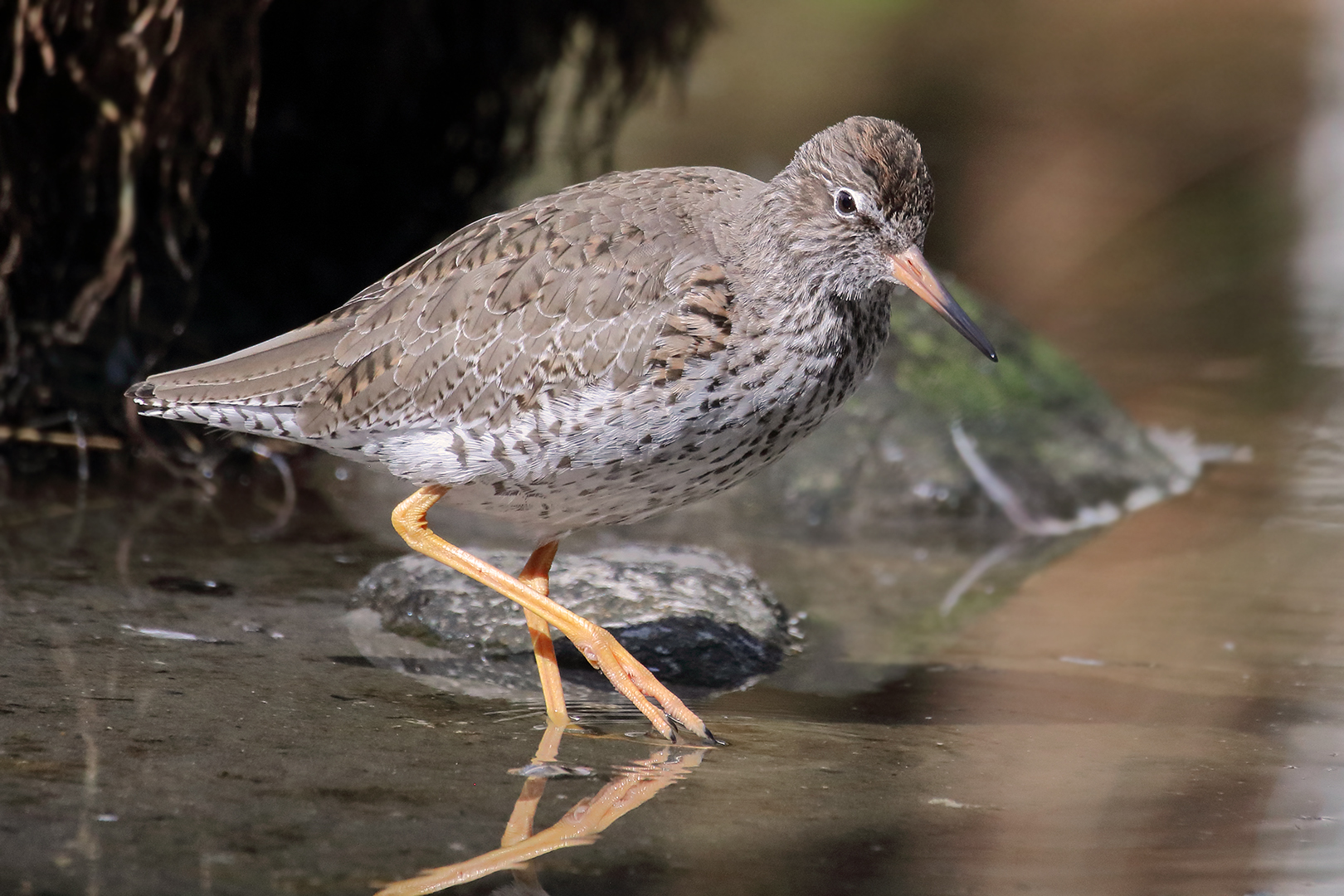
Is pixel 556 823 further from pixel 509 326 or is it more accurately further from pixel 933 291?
pixel 933 291

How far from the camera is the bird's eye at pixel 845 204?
18.0 ft

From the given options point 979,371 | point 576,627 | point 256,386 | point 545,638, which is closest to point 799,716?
point 576,627

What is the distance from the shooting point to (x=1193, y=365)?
10.6 meters

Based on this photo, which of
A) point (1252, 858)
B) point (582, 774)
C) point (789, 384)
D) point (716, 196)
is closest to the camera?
point (1252, 858)

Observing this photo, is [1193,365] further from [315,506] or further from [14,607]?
[14,607]

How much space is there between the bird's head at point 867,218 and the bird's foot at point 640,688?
1493 mm

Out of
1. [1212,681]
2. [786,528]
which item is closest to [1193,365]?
[786,528]

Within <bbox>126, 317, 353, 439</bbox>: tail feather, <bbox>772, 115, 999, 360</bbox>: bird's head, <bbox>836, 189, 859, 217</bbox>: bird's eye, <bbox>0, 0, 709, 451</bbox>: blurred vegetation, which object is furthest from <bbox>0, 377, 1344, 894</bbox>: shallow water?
<bbox>836, 189, 859, 217</bbox>: bird's eye

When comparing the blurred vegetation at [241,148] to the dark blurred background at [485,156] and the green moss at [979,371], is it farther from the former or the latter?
the green moss at [979,371]

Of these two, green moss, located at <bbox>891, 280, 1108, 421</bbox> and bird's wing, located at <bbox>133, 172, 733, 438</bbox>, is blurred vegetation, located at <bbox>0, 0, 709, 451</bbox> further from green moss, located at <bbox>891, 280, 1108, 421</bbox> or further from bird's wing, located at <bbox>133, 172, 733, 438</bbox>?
green moss, located at <bbox>891, 280, 1108, 421</bbox>

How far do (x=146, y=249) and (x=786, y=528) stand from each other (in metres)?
3.84

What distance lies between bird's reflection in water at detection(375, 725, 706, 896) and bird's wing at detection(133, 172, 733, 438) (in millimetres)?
1268

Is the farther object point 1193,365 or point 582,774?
point 1193,365

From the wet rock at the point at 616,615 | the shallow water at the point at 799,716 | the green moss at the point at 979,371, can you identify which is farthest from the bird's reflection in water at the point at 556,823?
the green moss at the point at 979,371
